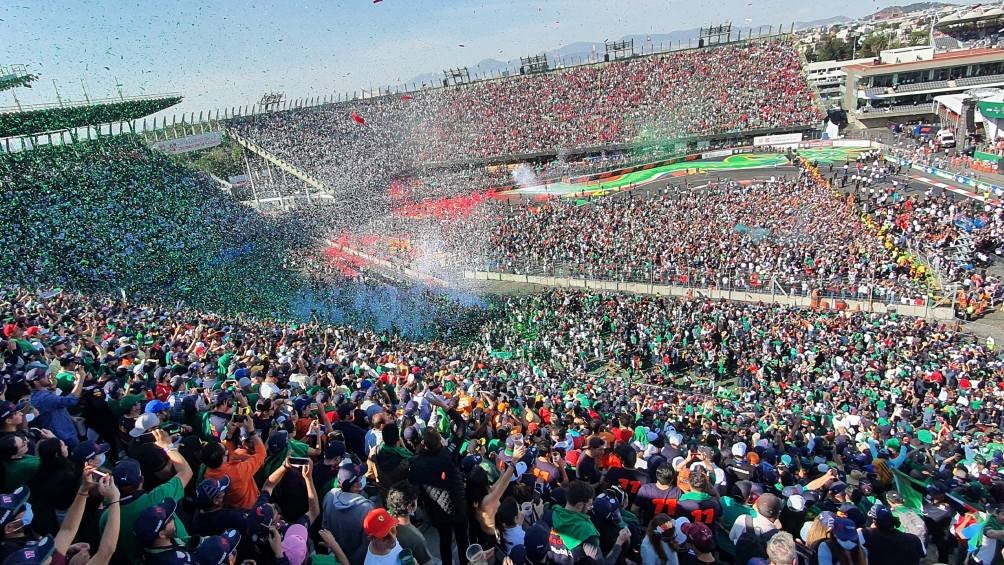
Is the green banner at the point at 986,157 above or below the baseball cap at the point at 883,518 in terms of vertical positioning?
below

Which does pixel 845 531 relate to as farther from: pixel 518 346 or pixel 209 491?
pixel 518 346

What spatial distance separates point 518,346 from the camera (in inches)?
841

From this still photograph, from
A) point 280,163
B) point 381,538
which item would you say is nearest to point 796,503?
point 381,538

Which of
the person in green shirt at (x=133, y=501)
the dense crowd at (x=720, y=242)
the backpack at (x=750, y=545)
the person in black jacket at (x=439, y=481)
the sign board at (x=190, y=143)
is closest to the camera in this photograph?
the person in green shirt at (x=133, y=501)

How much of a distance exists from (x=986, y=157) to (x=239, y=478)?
132ft

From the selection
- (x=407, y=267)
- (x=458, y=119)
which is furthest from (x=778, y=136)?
(x=407, y=267)

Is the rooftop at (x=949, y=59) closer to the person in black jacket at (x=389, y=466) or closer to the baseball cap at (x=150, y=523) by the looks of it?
the person in black jacket at (x=389, y=466)

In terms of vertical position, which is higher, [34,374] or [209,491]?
[34,374]

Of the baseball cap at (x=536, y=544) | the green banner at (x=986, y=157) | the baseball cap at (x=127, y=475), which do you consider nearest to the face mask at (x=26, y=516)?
the baseball cap at (x=127, y=475)

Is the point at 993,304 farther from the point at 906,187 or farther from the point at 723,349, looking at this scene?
the point at 906,187

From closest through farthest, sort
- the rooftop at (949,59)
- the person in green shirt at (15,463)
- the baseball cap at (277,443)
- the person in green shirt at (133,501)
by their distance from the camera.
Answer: the person in green shirt at (133,501)
the person in green shirt at (15,463)
the baseball cap at (277,443)
the rooftop at (949,59)

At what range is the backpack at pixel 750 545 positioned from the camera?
13.7ft

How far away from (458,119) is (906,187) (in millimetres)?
39538

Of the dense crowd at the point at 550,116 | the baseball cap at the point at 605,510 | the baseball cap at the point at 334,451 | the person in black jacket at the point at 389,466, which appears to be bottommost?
the baseball cap at the point at 605,510
